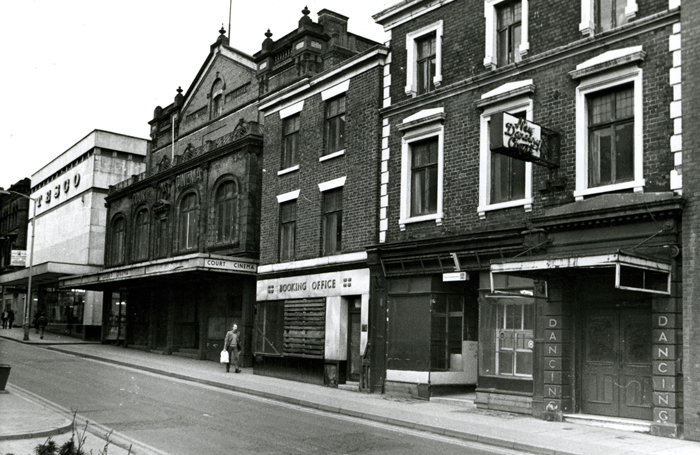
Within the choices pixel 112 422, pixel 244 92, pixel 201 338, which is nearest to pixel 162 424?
pixel 112 422

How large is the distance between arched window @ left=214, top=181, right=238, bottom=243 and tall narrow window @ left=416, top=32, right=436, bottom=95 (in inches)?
474

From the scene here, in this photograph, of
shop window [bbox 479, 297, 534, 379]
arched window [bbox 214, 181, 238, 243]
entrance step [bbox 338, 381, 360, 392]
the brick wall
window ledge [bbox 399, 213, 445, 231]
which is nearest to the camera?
shop window [bbox 479, 297, 534, 379]

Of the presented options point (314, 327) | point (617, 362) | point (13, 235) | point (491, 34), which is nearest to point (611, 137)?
point (491, 34)

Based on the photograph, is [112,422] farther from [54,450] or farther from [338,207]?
[338,207]

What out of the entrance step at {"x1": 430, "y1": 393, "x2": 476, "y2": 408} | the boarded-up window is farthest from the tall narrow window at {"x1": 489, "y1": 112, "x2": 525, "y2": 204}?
the boarded-up window

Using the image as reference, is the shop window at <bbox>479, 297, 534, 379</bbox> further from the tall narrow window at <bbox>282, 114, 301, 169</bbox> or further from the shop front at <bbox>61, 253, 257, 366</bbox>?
the shop front at <bbox>61, 253, 257, 366</bbox>

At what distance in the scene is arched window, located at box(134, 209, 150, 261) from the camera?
37844mm

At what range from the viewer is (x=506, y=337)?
56.4 ft

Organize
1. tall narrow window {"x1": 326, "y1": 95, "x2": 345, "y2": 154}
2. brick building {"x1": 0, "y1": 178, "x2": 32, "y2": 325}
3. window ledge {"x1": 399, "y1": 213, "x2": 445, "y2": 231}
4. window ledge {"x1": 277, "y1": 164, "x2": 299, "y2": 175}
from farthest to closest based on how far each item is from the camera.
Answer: brick building {"x1": 0, "y1": 178, "x2": 32, "y2": 325} < window ledge {"x1": 277, "y1": 164, "x2": 299, "y2": 175} < tall narrow window {"x1": 326, "y1": 95, "x2": 345, "y2": 154} < window ledge {"x1": 399, "y1": 213, "x2": 445, "y2": 231}

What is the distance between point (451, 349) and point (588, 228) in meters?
5.77

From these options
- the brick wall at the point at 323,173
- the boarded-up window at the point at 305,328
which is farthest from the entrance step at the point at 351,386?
the brick wall at the point at 323,173

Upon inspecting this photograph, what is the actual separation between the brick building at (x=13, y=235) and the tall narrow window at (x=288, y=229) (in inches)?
1708

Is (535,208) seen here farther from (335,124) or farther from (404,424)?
(335,124)

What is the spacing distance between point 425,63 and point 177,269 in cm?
1429
